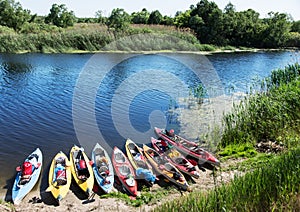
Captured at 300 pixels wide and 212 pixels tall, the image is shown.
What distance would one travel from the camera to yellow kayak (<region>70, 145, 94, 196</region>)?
909 cm

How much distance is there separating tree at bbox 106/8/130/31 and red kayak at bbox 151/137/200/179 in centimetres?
3457

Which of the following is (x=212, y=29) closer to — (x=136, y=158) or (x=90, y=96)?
(x=90, y=96)

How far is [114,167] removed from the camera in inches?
408

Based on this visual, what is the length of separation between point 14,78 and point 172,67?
15.5 meters

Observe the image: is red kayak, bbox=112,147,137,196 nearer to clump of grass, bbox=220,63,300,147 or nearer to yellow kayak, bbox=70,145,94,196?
yellow kayak, bbox=70,145,94,196

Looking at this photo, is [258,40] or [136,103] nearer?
[136,103]

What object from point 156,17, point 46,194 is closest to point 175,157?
point 46,194

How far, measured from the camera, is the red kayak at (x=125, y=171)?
9.17m

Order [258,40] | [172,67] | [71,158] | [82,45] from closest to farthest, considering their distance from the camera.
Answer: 1. [71,158]
2. [172,67]
3. [82,45]
4. [258,40]

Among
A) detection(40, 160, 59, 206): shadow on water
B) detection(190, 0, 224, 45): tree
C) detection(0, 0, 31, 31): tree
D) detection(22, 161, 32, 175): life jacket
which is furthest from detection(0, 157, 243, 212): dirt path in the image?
detection(190, 0, 224, 45): tree

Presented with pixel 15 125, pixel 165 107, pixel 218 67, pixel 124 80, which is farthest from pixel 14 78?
pixel 218 67

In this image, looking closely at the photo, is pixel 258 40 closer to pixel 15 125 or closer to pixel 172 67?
pixel 172 67

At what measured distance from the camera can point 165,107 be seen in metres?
17.8

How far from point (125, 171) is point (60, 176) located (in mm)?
2141
